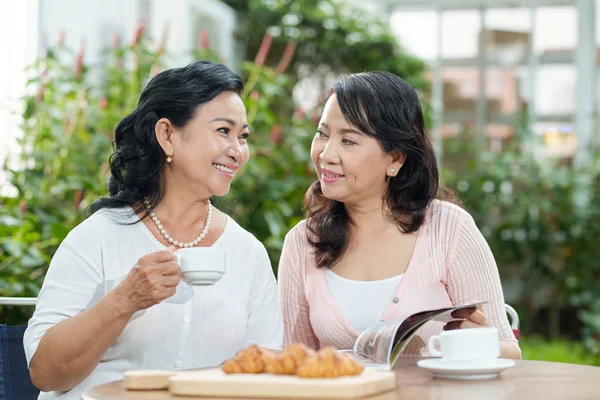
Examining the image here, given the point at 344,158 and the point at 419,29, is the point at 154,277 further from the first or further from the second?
the point at 419,29

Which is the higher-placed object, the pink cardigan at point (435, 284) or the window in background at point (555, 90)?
the window in background at point (555, 90)

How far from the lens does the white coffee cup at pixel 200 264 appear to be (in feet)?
5.17

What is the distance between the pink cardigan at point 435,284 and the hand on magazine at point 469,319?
0.43 ft

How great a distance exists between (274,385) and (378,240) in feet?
3.42

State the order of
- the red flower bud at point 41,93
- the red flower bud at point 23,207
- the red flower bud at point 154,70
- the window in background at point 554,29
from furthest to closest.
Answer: the window in background at point 554,29, the red flower bud at point 154,70, the red flower bud at point 41,93, the red flower bud at point 23,207

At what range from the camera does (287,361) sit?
141 centimetres

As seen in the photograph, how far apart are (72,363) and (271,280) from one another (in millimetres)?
579

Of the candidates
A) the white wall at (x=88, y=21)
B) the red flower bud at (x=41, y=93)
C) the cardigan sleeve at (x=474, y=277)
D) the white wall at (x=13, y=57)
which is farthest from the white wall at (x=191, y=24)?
the cardigan sleeve at (x=474, y=277)

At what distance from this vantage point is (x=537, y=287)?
21.8 ft

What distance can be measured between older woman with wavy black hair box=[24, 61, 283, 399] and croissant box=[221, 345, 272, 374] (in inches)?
18.3

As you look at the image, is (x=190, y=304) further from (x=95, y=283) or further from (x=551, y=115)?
(x=551, y=115)

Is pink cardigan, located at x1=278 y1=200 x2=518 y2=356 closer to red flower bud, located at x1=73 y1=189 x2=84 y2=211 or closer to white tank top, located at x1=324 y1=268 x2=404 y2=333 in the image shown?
white tank top, located at x1=324 y1=268 x2=404 y2=333

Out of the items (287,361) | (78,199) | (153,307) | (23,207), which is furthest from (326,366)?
(78,199)

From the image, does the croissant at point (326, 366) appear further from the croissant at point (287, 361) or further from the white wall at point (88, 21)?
the white wall at point (88, 21)
